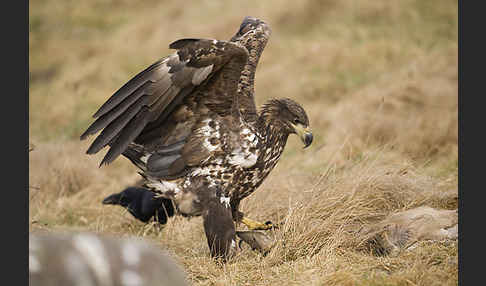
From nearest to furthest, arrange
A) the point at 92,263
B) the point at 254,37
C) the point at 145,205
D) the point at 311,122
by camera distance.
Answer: the point at 92,263
the point at 254,37
the point at 145,205
the point at 311,122

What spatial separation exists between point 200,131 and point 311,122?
522 centimetres

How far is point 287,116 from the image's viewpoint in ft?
14.7

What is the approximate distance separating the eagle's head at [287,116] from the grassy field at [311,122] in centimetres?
64

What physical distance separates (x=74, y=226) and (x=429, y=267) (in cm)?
383

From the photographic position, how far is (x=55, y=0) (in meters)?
20.8

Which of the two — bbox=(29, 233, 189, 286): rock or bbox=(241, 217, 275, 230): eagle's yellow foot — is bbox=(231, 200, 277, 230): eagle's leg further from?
bbox=(29, 233, 189, 286): rock

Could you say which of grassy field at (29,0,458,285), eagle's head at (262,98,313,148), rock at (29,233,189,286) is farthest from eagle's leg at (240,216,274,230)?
rock at (29,233,189,286)

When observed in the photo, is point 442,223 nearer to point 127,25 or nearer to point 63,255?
point 63,255

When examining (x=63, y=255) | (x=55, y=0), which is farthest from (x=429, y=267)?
(x=55, y=0)

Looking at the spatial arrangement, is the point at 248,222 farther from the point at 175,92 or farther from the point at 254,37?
the point at 254,37

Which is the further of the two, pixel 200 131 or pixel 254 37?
pixel 254 37

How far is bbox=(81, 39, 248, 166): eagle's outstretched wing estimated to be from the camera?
4039 mm

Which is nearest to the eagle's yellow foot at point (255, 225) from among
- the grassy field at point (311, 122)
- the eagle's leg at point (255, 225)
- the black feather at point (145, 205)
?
the eagle's leg at point (255, 225)

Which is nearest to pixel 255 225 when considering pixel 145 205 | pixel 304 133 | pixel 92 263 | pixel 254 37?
pixel 304 133
